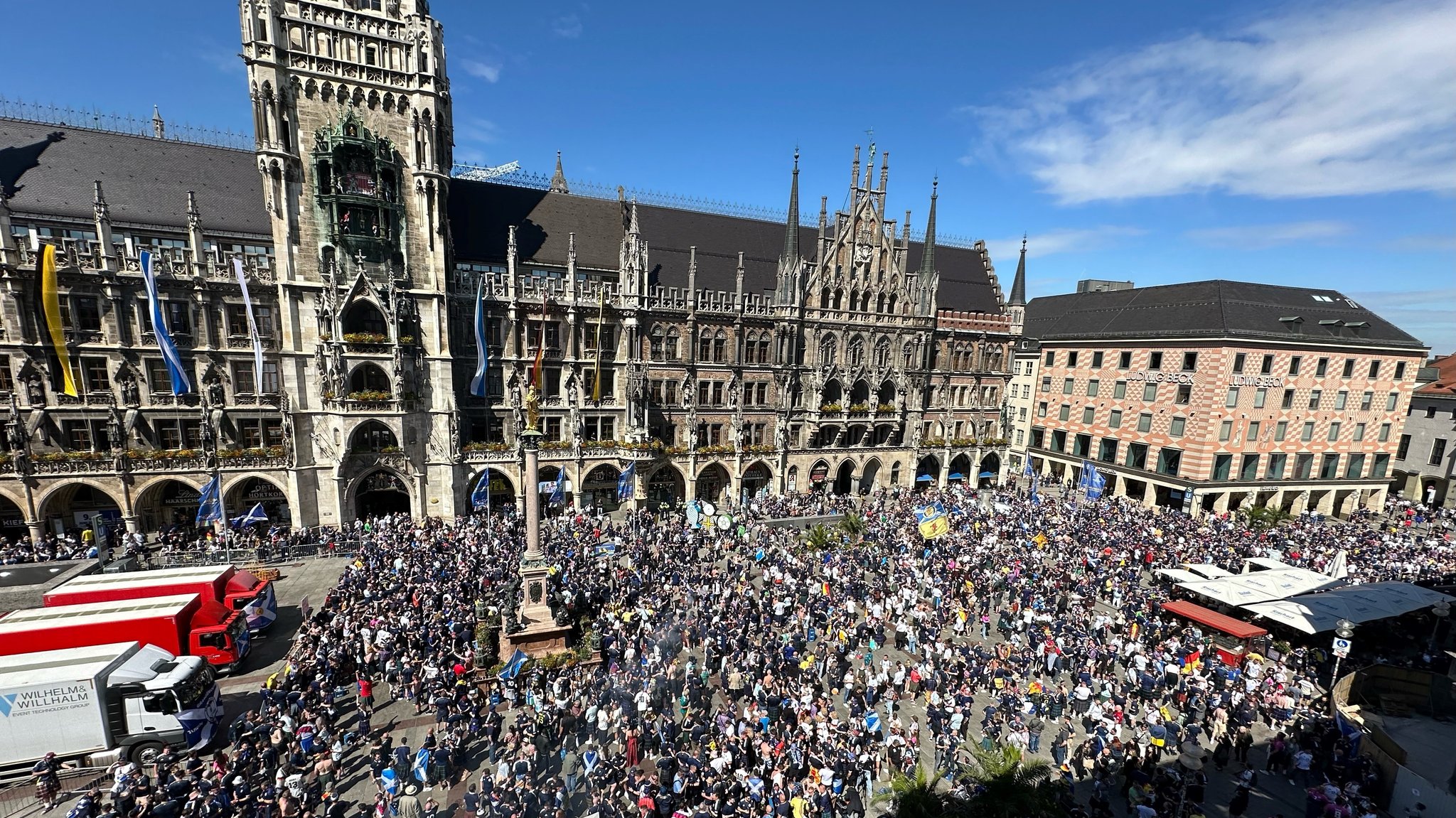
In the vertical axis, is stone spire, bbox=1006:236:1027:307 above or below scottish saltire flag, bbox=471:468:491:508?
above

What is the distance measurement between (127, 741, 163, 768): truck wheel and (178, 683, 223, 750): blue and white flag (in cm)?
81

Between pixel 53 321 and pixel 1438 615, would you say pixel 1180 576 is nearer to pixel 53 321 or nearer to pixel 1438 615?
pixel 1438 615

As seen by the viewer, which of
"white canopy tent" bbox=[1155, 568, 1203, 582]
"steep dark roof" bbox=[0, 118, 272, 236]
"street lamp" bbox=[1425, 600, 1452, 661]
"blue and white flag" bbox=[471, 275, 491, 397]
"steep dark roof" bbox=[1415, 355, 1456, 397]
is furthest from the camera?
"steep dark roof" bbox=[1415, 355, 1456, 397]

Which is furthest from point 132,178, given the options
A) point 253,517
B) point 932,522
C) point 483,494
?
point 932,522

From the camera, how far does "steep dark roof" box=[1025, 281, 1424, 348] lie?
50.1 meters

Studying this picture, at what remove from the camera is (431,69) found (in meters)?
37.8

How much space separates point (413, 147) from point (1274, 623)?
182 feet

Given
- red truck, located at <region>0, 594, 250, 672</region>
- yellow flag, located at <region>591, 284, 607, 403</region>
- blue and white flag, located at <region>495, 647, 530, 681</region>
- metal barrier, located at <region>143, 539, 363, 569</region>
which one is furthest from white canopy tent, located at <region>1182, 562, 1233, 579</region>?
metal barrier, located at <region>143, 539, 363, 569</region>

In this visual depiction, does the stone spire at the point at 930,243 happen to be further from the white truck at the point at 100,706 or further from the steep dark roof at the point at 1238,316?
the white truck at the point at 100,706

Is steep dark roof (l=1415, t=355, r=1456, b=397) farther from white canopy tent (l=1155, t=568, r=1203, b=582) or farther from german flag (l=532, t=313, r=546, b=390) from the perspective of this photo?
german flag (l=532, t=313, r=546, b=390)

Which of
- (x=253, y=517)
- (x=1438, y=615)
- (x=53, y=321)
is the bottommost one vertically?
(x=253, y=517)

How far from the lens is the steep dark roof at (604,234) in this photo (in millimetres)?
45188

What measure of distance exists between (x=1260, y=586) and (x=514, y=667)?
34795mm

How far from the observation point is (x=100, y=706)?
698 inches
